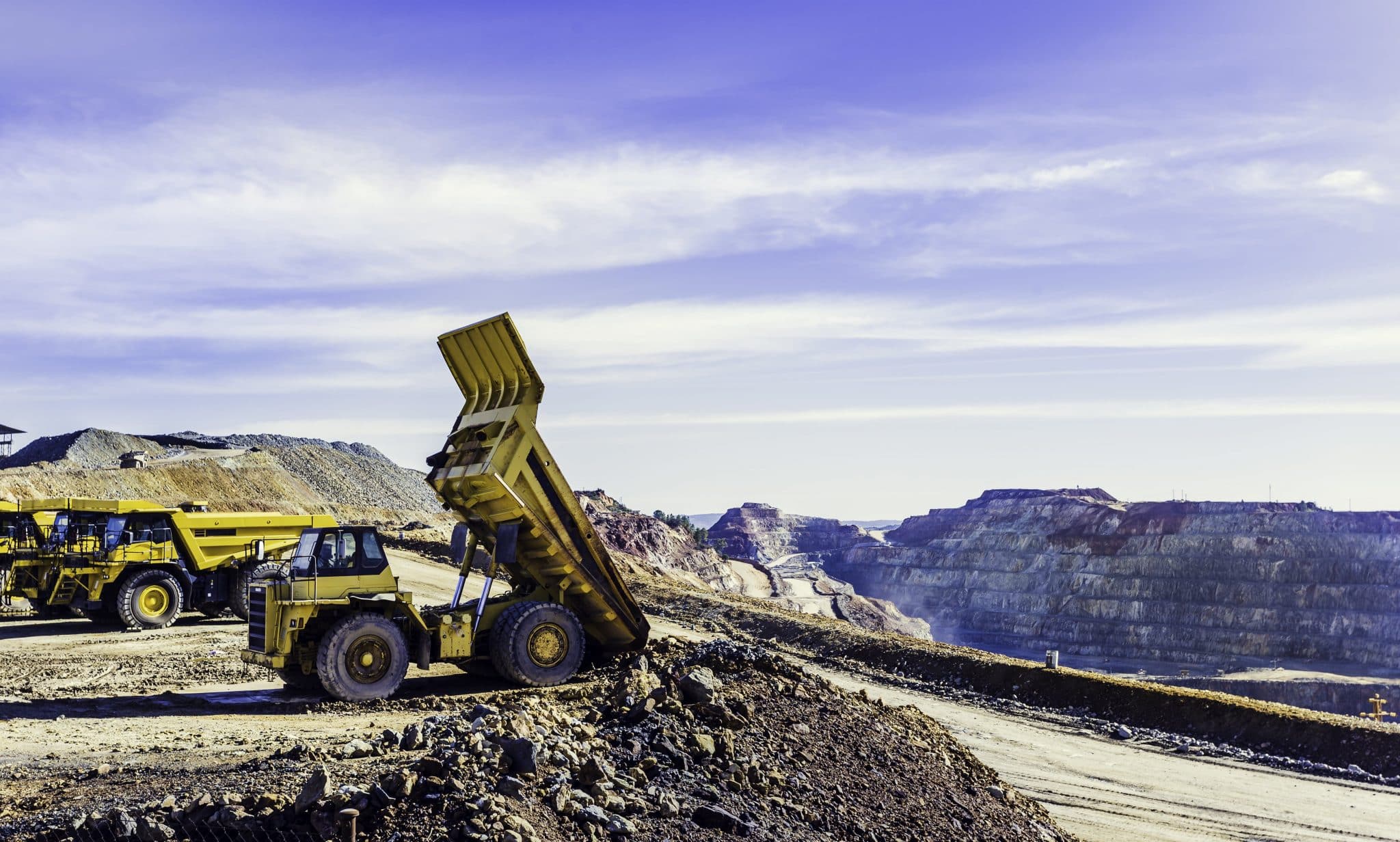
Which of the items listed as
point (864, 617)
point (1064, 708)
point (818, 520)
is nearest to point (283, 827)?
point (1064, 708)

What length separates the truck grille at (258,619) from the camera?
13477mm

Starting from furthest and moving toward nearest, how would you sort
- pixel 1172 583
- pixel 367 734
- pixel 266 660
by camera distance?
pixel 1172 583, pixel 266 660, pixel 367 734

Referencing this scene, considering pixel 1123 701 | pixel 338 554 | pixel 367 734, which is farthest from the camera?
pixel 1123 701

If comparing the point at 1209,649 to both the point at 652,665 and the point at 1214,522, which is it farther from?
the point at 652,665

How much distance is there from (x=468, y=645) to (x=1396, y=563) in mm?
71890

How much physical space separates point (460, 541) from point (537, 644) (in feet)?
5.68

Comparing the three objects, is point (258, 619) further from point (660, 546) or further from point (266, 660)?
point (660, 546)

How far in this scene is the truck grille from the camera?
13477 millimetres

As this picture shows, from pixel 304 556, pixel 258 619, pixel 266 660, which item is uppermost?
pixel 304 556

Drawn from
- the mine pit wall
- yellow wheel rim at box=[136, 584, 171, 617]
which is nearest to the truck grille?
yellow wheel rim at box=[136, 584, 171, 617]

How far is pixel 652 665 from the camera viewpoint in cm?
1391

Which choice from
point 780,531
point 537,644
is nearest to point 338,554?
point 537,644

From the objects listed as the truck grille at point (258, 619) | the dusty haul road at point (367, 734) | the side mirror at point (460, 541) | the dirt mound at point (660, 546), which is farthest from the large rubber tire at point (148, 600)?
the dirt mound at point (660, 546)

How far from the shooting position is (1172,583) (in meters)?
76.2
